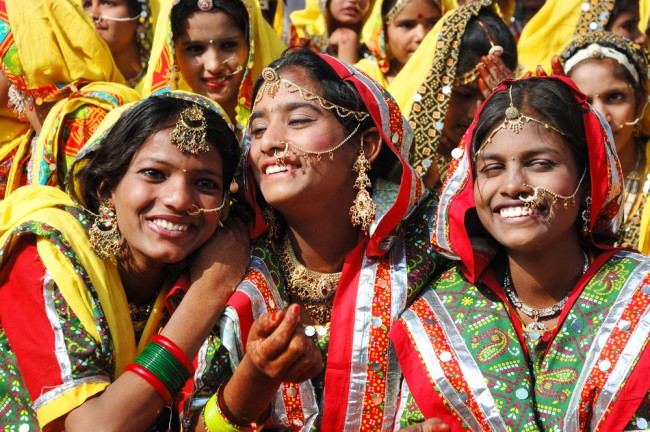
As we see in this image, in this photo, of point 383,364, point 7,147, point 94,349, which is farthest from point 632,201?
point 7,147

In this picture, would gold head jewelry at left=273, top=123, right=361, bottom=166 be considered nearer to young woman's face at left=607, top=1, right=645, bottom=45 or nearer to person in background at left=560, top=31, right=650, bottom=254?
person in background at left=560, top=31, right=650, bottom=254

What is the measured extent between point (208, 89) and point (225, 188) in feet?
4.47

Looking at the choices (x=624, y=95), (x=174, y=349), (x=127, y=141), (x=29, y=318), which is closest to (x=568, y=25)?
(x=624, y=95)

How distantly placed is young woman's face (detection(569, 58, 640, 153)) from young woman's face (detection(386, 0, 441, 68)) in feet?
3.96

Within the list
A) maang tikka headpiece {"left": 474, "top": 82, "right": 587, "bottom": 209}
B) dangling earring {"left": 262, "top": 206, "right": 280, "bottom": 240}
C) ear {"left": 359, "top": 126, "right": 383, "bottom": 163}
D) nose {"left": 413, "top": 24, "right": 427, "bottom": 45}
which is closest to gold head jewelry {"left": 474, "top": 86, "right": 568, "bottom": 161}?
maang tikka headpiece {"left": 474, "top": 82, "right": 587, "bottom": 209}

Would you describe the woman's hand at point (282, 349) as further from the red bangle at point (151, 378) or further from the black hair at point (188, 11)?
the black hair at point (188, 11)

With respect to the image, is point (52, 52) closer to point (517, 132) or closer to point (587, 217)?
point (517, 132)

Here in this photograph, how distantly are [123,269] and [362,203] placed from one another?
3.25ft

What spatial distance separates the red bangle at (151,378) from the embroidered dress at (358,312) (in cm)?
22

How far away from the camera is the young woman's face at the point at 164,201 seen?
3742 millimetres

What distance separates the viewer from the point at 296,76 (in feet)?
13.2

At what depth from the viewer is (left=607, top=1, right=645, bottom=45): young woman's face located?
6074mm

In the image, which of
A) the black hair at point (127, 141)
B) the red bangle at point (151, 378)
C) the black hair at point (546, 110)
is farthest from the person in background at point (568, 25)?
the red bangle at point (151, 378)

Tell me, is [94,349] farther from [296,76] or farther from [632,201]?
[632,201]
